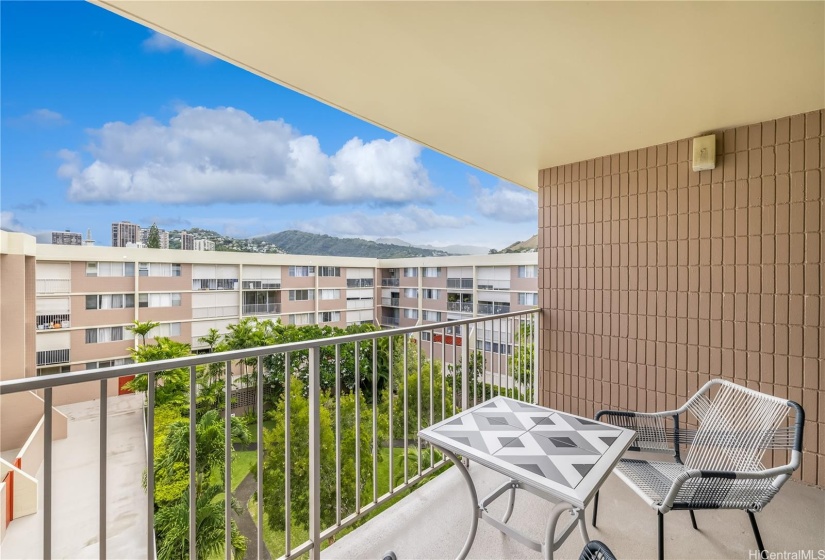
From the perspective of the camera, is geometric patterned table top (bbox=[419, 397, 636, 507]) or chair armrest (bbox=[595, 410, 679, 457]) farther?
chair armrest (bbox=[595, 410, 679, 457])

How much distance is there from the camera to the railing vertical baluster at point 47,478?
A: 37.4 inches

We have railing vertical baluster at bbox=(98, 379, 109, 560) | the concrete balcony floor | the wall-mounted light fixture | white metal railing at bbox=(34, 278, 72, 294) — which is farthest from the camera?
white metal railing at bbox=(34, 278, 72, 294)

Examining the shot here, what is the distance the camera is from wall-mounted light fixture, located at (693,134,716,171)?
257 cm

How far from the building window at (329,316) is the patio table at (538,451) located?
1000 inches

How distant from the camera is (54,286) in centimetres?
1739

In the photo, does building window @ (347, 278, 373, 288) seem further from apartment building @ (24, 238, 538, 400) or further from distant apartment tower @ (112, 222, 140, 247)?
distant apartment tower @ (112, 222, 140, 247)

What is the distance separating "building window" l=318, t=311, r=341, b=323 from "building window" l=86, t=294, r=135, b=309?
11001mm

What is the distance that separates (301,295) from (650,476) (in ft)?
82.4

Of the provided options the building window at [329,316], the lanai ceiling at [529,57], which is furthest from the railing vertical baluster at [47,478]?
the building window at [329,316]

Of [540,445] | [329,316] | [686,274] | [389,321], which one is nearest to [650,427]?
[540,445]

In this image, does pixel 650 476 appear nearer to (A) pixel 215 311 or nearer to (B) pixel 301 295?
(A) pixel 215 311

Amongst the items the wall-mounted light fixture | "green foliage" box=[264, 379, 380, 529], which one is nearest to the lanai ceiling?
the wall-mounted light fixture

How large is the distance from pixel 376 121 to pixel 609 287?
2414mm

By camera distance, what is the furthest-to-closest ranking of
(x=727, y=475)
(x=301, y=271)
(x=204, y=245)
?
(x=301, y=271), (x=204, y=245), (x=727, y=475)
